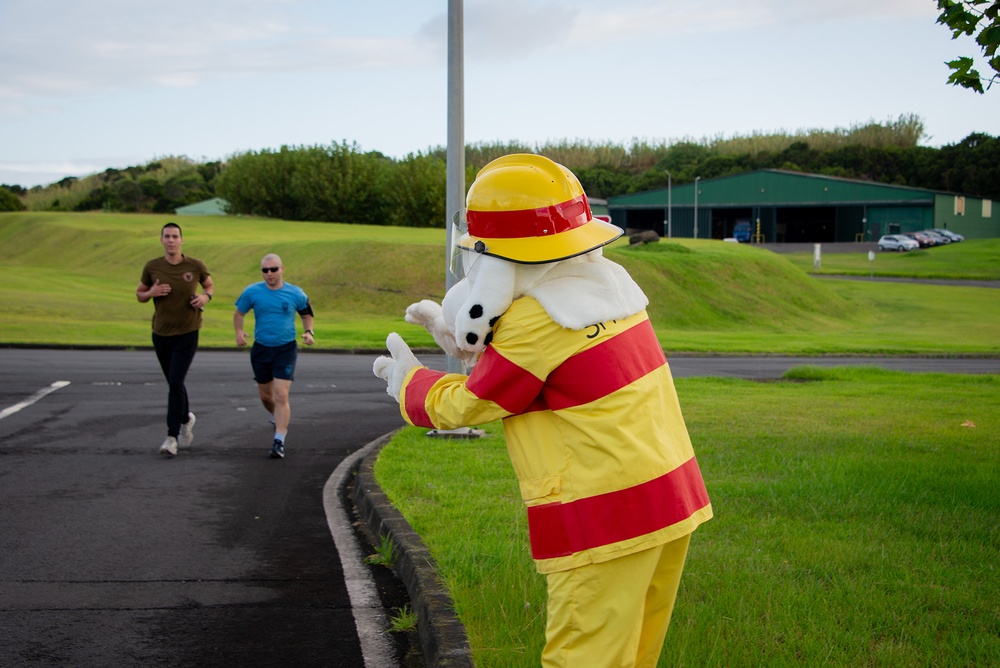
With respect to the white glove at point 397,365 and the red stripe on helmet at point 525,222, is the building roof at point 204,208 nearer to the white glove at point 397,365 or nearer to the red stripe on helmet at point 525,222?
the white glove at point 397,365

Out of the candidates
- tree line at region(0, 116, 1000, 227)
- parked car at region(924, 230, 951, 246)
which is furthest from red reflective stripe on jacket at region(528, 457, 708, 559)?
parked car at region(924, 230, 951, 246)

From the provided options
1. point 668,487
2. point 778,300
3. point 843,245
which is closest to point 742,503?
point 668,487

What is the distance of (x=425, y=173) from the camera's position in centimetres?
7300

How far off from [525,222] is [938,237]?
251 ft

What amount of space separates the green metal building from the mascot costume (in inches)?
3023

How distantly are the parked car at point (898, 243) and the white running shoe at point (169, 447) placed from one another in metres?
64.7

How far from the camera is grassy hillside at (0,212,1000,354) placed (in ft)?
82.0

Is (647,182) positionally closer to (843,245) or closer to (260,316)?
(843,245)

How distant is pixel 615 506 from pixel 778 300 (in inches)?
1429

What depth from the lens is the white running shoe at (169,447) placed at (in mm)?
9586

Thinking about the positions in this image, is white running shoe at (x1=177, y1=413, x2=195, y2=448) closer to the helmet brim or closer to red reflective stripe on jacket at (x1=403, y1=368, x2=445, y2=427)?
red reflective stripe on jacket at (x1=403, y1=368, x2=445, y2=427)

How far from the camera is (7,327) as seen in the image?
2353 centimetres

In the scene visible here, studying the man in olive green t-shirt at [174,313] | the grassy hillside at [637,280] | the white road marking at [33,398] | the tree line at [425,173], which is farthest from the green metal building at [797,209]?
the man in olive green t-shirt at [174,313]

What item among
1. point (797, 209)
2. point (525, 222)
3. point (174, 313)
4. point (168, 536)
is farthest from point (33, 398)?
point (797, 209)
